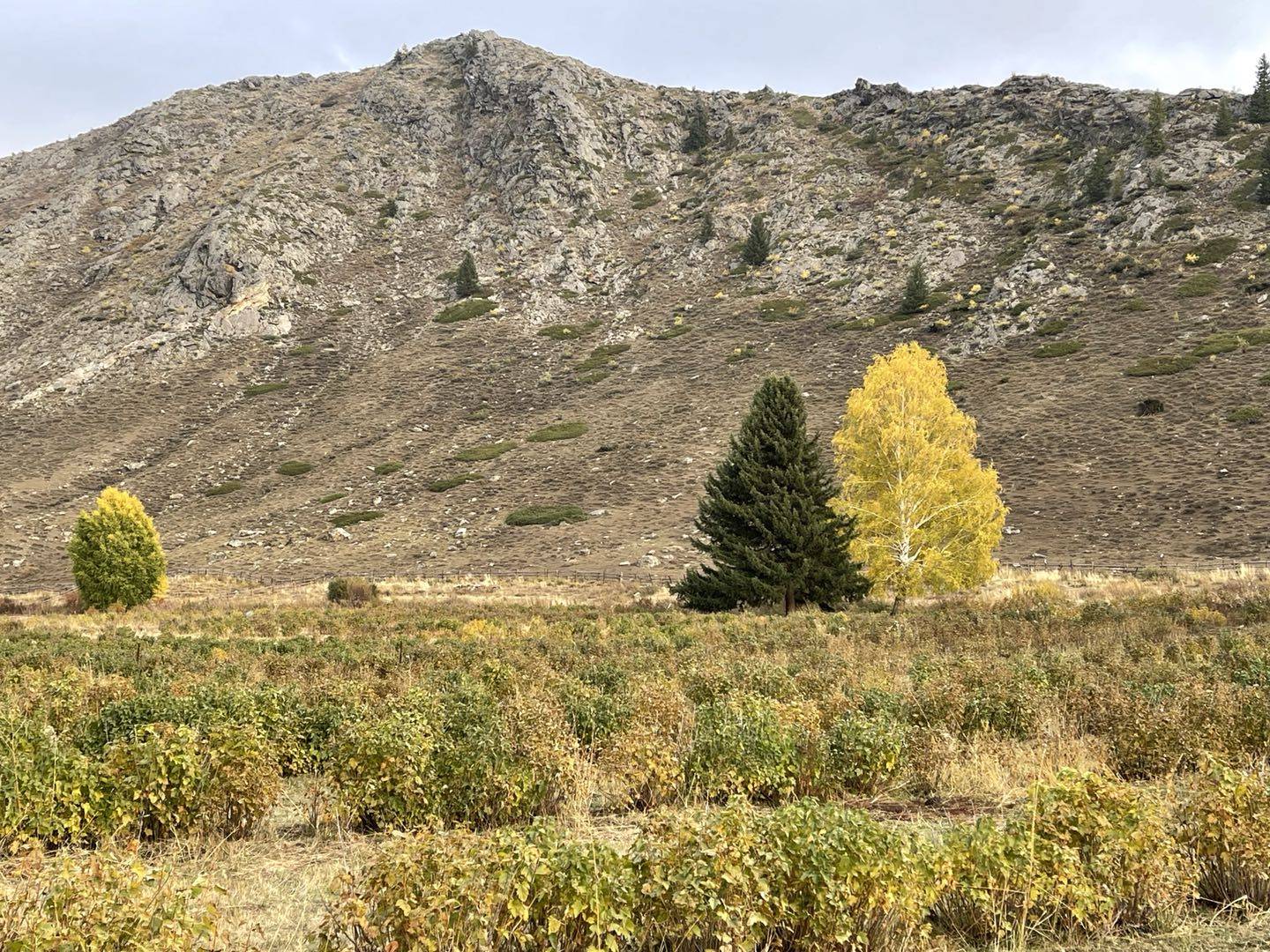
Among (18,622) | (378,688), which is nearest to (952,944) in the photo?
(378,688)

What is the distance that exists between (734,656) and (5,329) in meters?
97.6

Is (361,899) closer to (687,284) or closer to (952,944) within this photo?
(952,944)

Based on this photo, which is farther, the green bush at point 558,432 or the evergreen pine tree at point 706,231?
the evergreen pine tree at point 706,231

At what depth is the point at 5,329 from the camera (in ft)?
274

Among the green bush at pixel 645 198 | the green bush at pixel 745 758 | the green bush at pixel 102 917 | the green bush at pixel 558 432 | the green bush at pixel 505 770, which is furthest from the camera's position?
the green bush at pixel 645 198

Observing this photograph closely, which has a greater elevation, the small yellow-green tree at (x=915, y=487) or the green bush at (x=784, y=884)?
the small yellow-green tree at (x=915, y=487)

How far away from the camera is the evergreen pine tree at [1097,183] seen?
7569 centimetres

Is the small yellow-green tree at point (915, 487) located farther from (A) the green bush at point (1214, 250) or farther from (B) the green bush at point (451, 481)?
(A) the green bush at point (1214, 250)

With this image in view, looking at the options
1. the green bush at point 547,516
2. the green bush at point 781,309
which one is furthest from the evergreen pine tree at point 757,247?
the green bush at point 547,516

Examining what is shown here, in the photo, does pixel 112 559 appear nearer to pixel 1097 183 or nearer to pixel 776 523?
pixel 776 523

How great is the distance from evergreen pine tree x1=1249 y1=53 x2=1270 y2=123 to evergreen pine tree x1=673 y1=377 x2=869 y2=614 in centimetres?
8109

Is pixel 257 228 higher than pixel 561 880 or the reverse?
higher

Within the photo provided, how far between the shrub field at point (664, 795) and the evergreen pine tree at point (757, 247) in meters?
72.2

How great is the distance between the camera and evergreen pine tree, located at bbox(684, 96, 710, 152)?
367 ft
